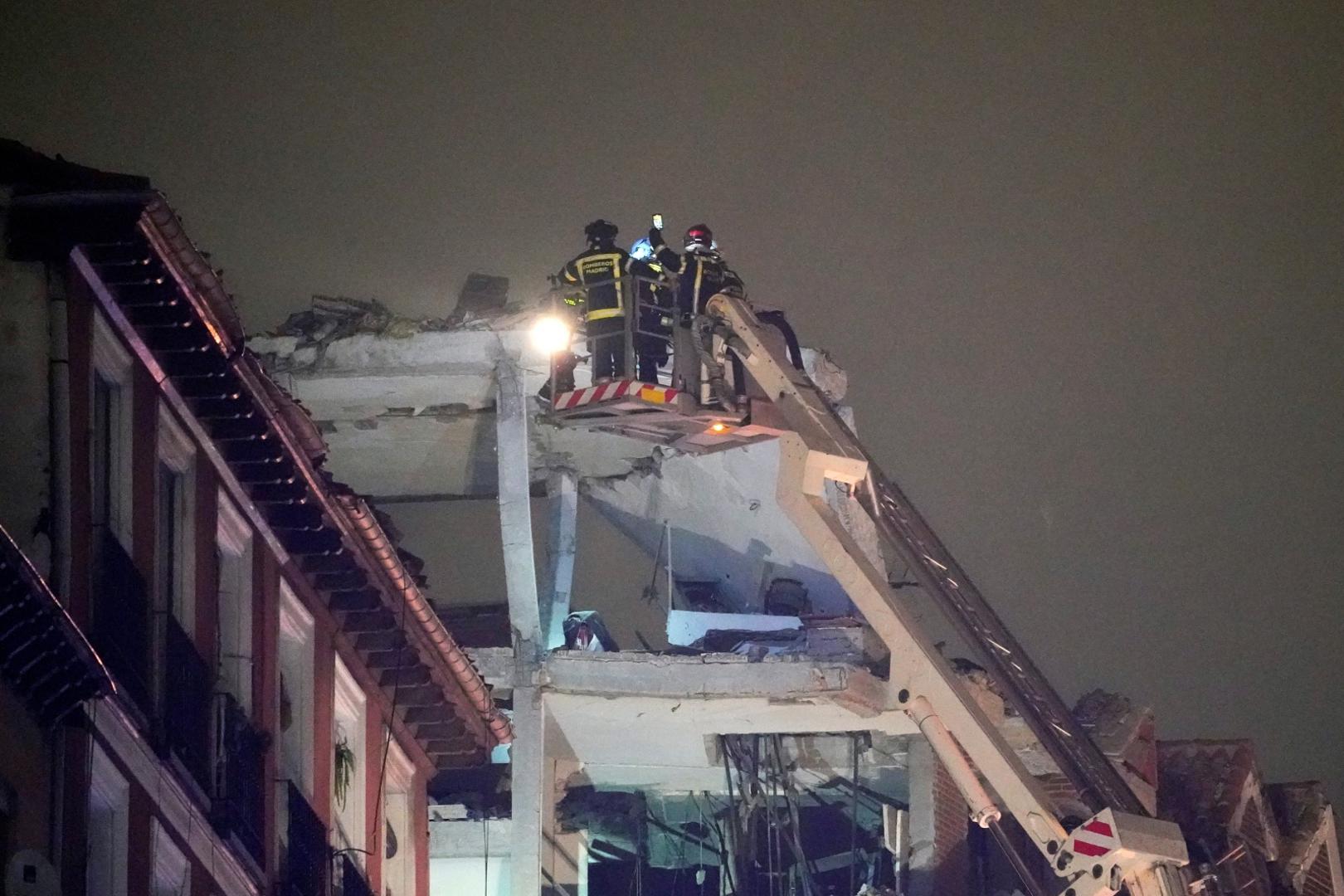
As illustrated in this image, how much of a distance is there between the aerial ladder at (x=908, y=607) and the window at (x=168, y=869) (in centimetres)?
553

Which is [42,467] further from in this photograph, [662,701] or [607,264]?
[662,701]

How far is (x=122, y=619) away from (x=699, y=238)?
697 centimetres

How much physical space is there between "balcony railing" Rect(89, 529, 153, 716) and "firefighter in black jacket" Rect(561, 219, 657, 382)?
5442mm

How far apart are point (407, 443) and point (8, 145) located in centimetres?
1341

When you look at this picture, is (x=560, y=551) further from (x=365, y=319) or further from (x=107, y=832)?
(x=107, y=832)

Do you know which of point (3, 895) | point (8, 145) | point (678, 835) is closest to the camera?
point (3, 895)

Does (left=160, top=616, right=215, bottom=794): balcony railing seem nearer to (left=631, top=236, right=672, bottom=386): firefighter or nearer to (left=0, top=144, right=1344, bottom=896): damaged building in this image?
(left=0, top=144, right=1344, bottom=896): damaged building

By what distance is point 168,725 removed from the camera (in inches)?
486

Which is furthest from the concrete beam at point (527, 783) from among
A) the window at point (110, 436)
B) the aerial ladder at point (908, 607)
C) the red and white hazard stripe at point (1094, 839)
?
the window at point (110, 436)

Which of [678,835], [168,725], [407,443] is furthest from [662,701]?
[168,725]

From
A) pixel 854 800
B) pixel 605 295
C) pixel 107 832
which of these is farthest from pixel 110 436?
pixel 854 800

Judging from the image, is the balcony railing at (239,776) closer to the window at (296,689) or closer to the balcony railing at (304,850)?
the balcony railing at (304,850)

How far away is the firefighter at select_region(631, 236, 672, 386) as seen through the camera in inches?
648

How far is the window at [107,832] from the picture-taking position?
37.2 ft
